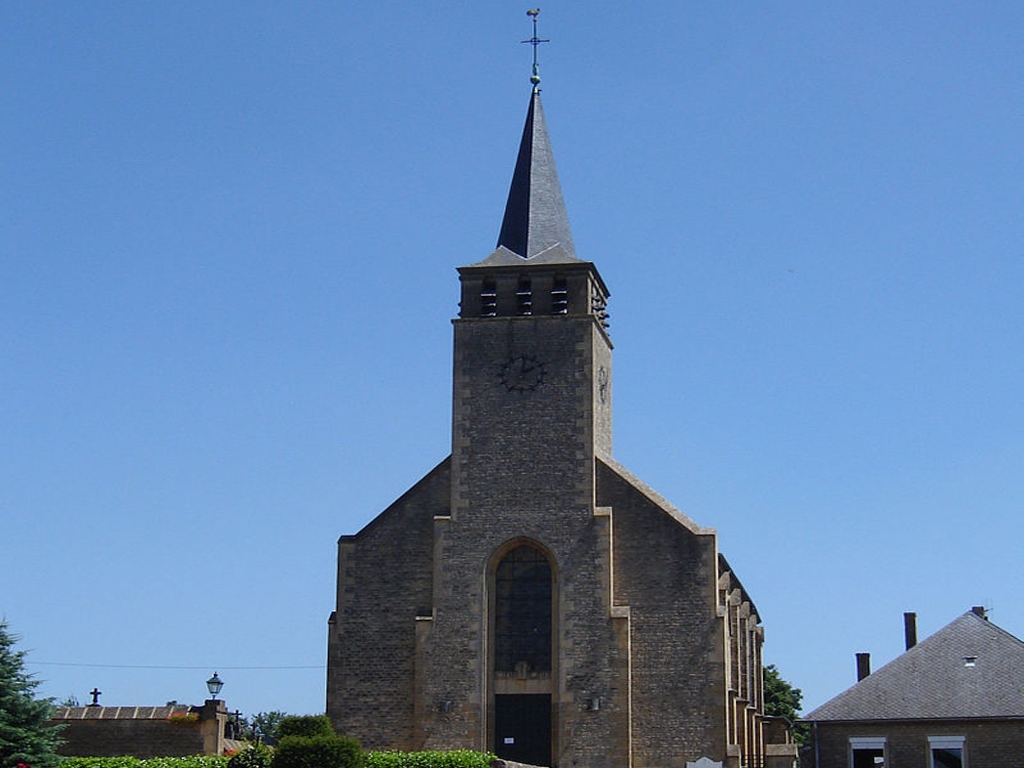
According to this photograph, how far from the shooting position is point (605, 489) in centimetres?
3428

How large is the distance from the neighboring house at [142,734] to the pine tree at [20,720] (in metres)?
4.77

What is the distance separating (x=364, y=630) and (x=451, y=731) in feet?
10.3

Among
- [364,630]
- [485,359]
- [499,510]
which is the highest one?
[485,359]

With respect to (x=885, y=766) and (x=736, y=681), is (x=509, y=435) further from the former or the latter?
(x=885, y=766)

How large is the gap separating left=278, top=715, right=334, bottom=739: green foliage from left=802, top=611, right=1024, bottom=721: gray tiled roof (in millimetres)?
12062

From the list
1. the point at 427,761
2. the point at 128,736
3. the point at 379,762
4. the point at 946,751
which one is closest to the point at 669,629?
the point at 946,751

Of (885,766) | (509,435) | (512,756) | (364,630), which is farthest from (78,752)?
(885,766)

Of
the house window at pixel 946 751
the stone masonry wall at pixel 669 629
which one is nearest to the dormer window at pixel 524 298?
the stone masonry wall at pixel 669 629

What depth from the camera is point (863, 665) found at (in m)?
43.8

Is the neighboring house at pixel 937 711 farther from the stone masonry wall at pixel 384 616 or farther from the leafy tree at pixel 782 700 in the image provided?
the leafy tree at pixel 782 700

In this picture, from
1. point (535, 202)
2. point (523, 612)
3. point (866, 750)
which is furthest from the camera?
point (535, 202)

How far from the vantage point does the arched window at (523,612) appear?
33.7 meters

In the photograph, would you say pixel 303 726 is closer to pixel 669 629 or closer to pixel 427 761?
pixel 427 761

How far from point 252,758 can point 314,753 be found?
66.7 inches
